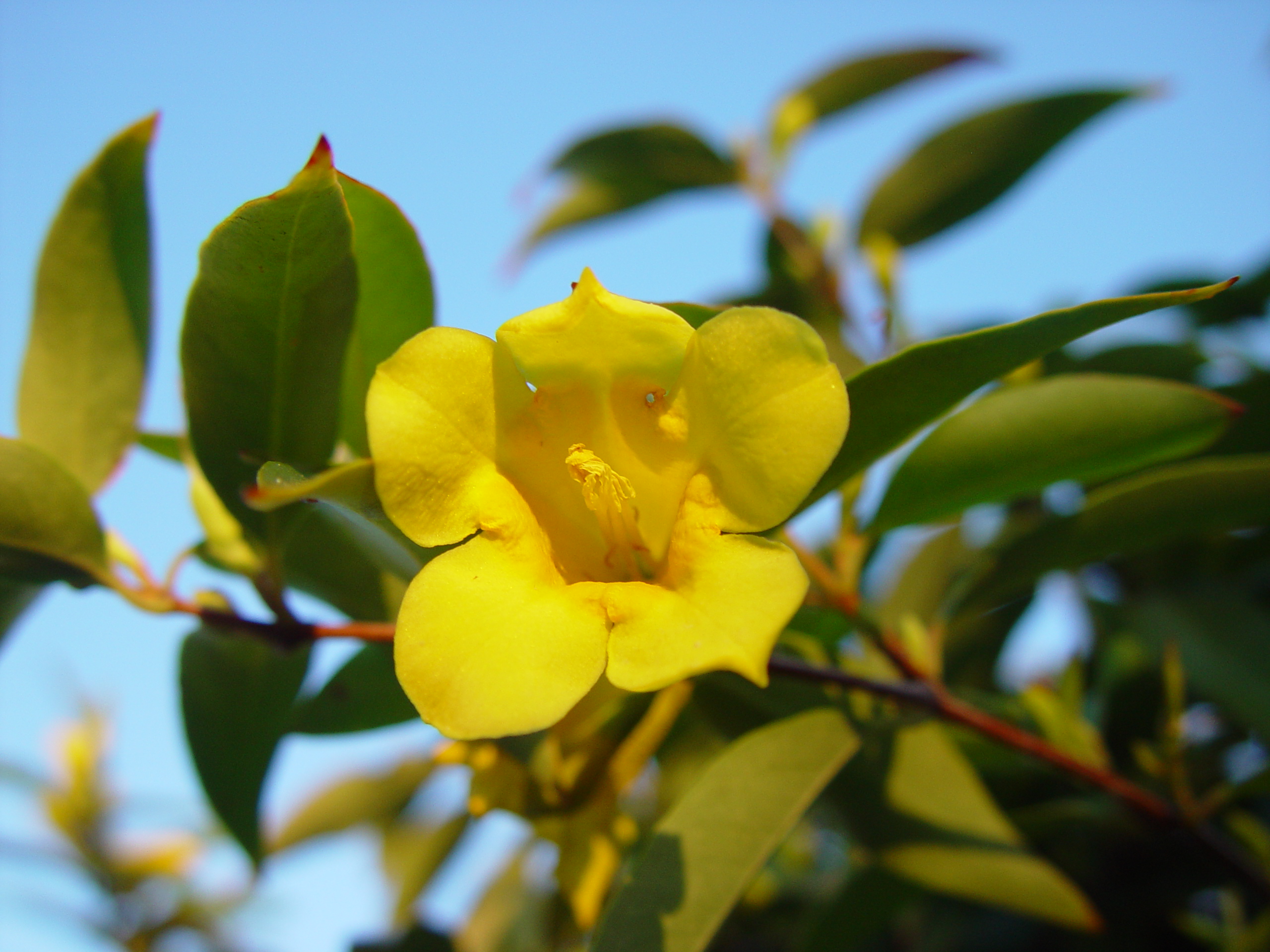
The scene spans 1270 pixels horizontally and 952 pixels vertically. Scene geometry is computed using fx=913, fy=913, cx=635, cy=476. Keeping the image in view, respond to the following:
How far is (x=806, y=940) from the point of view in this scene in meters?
1.84

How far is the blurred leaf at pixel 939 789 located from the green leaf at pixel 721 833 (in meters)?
0.28

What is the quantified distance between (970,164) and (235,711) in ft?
7.20

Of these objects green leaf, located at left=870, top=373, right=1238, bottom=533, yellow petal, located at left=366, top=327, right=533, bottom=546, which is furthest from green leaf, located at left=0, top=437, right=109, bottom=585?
green leaf, located at left=870, top=373, right=1238, bottom=533

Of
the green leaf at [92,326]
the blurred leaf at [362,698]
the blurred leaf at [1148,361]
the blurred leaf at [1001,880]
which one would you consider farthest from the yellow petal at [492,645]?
the blurred leaf at [1148,361]

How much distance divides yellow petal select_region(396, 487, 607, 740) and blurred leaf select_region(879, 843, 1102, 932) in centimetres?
91

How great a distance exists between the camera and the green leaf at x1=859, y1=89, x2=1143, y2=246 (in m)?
2.28

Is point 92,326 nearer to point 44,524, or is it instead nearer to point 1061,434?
point 44,524

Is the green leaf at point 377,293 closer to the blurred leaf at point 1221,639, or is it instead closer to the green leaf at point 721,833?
the green leaf at point 721,833

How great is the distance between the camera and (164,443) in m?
1.54

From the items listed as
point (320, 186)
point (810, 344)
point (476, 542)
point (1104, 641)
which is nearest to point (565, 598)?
point (476, 542)

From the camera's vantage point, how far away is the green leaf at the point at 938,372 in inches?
40.4

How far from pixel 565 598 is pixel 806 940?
48.9 inches

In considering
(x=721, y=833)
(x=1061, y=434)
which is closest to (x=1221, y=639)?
(x=1061, y=434)

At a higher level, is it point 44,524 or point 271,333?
point 271,333
